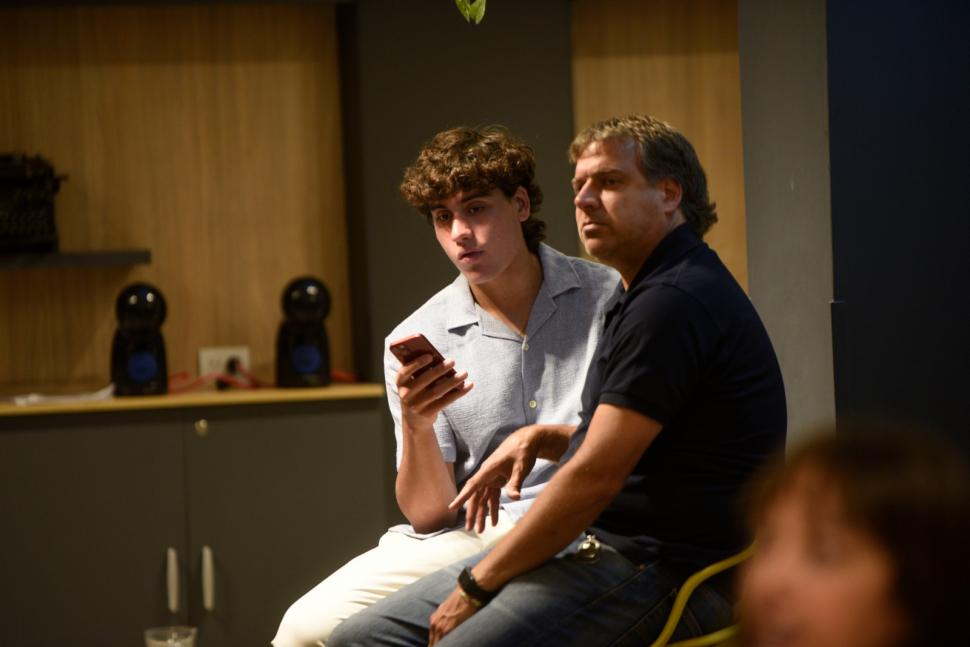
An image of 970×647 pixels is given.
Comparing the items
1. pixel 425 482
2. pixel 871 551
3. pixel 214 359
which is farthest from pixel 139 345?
pixel 871 551

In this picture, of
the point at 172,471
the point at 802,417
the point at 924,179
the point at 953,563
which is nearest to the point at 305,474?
the point at 172,471

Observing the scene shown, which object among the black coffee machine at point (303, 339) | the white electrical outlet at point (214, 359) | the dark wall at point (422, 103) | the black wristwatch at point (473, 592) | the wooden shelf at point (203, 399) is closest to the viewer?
the black wristwatch at point (473, 592)

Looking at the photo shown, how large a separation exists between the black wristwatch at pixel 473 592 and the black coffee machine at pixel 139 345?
2255 mm

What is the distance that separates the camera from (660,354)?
5.77 feet

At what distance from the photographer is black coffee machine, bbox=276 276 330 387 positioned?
158 inches

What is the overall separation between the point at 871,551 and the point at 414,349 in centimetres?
151

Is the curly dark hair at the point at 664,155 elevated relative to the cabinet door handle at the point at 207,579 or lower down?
elevated

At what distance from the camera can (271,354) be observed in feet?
14.2

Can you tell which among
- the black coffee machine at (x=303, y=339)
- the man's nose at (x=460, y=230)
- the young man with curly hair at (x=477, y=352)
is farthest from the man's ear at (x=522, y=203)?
the black coffee machine at (x=303, y=339)

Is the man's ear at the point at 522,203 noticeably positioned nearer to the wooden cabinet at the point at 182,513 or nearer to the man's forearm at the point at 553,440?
the man's forearm at the point at 553,440

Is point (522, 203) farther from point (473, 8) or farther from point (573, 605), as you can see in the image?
point (573, 605)

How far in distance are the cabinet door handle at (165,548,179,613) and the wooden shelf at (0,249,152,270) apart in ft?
3.10

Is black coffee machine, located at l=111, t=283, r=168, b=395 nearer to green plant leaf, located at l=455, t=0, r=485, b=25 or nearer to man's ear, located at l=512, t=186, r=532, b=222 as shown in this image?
man's ear, located at l=512, t=186, r=532, b=222

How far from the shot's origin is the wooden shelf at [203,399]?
3744mm
